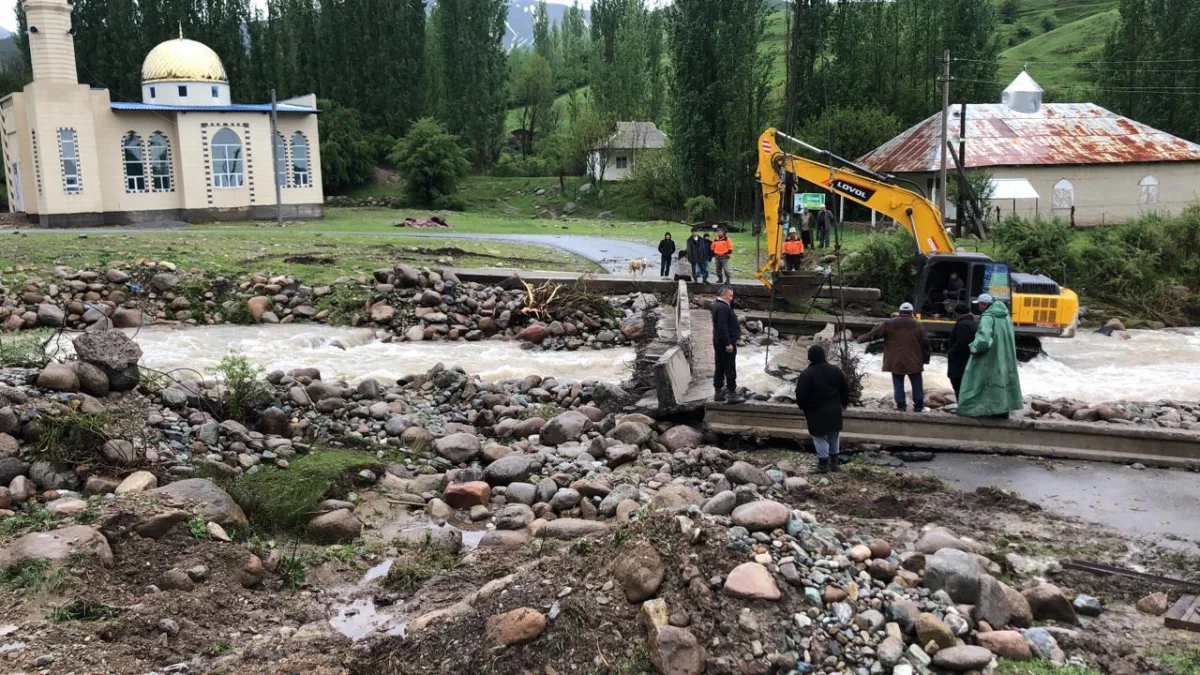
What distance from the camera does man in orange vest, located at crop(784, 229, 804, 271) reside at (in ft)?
67.4

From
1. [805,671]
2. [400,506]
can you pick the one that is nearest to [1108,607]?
[805,671]

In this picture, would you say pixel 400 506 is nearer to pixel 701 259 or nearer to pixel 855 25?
pixel 701 259

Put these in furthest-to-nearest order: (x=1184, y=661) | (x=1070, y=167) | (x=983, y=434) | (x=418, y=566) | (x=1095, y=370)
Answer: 1. (x=1070, y=167)
2. (x=1095, y=370)
3. (x=983, y=434)
4. (x=418, y=566)
5. (x=1184, y=661)

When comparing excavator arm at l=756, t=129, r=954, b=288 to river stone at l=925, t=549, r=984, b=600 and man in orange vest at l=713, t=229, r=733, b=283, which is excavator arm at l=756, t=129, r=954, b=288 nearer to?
man in orange vest at l=713, t=229, r=733, b=283

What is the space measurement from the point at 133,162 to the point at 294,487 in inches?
1456

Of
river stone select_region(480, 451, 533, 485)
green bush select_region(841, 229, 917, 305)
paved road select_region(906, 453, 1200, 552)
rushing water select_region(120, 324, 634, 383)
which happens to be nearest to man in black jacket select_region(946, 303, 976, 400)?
paved road select_region(906, 453, 1200, 552)

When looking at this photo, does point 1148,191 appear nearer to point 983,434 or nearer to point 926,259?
point 926,259

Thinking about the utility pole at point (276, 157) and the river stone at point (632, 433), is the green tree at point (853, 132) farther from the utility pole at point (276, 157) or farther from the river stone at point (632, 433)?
the river stone at point (632, 433)

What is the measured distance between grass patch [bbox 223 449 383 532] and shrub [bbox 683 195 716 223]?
3631cm

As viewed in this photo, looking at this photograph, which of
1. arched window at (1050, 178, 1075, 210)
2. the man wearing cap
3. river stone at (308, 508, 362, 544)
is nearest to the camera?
river stone at (308, 508, 362, 544)

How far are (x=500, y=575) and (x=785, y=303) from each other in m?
15.4

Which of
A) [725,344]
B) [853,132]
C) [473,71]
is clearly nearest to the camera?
[725,344]

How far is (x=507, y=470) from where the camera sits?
34.9ft

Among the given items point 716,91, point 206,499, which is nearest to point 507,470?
point 206,499
